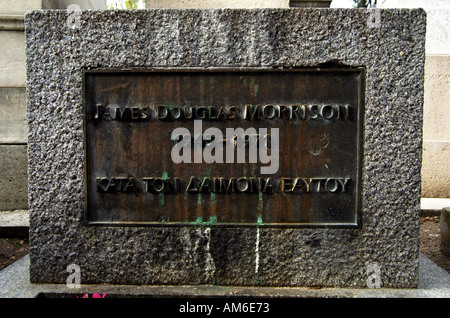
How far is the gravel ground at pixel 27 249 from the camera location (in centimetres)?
314

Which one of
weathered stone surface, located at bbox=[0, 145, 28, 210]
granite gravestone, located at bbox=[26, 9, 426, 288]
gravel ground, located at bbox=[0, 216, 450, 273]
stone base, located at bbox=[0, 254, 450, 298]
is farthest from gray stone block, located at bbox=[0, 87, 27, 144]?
stone base, located at bbox=[0, 254, 450, 298]

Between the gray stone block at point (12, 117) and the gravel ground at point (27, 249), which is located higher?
the gray stone block at point (12, 117)

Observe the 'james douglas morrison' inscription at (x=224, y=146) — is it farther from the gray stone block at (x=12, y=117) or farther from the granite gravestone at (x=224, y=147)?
the gray stone block at (x=12, y=117)

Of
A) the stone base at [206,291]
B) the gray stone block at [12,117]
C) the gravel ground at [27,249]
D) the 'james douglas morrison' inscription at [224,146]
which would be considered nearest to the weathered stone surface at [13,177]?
the gray stone block at [12,117]

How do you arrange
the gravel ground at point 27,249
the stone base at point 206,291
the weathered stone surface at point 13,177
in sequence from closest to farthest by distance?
the stone base at point 206,291, the gravel ground at point 27,249, the weathered stone surface at point 13,177

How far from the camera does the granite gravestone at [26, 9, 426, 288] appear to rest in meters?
2.31

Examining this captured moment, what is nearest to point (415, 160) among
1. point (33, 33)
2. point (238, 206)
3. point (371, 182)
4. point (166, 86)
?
point (371, 182)

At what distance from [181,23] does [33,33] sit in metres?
1.01

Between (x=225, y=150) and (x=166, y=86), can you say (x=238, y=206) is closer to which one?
(x=225, y=150)

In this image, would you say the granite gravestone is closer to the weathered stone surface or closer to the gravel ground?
the gravel ground

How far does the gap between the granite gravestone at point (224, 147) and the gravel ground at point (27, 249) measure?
105 cm

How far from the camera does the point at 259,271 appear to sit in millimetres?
2350

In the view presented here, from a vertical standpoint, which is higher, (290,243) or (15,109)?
(15,109)

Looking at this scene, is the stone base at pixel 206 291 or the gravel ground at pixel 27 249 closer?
the stone base at pixel 206 291
